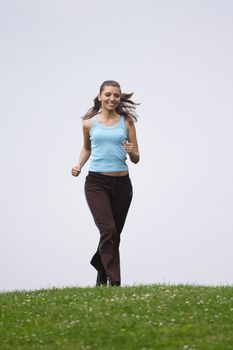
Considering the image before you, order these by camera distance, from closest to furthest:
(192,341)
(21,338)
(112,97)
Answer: (192,341)
(21,338)
(112,97)

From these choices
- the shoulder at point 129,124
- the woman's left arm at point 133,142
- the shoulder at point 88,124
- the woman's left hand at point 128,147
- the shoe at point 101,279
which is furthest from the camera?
the shoe at point 101,279

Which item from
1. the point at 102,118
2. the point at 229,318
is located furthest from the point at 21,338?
the point at 102,118

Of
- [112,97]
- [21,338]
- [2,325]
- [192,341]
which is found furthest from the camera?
[112,97]

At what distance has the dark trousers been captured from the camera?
16.0 meters

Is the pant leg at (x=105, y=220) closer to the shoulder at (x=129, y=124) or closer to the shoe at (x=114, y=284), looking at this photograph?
the shoe at (x=114, y=284)

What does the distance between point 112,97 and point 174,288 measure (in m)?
3.99

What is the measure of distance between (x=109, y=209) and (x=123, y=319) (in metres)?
3.22

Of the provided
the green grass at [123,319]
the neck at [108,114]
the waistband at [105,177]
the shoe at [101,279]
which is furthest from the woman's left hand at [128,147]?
the shoe at [101,279]

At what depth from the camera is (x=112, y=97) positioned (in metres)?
15.9

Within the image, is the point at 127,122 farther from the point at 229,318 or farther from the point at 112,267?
the point at 229,318

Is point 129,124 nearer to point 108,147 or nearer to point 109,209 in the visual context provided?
point 108,147

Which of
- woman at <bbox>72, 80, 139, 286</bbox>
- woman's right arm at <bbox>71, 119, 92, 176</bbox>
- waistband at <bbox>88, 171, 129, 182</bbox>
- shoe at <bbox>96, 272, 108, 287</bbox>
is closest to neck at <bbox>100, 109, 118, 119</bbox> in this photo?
woman at <bbox>72, 80, 139, 286</bbox>

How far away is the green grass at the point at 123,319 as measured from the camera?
1249 cm

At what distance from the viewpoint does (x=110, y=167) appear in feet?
52.1
